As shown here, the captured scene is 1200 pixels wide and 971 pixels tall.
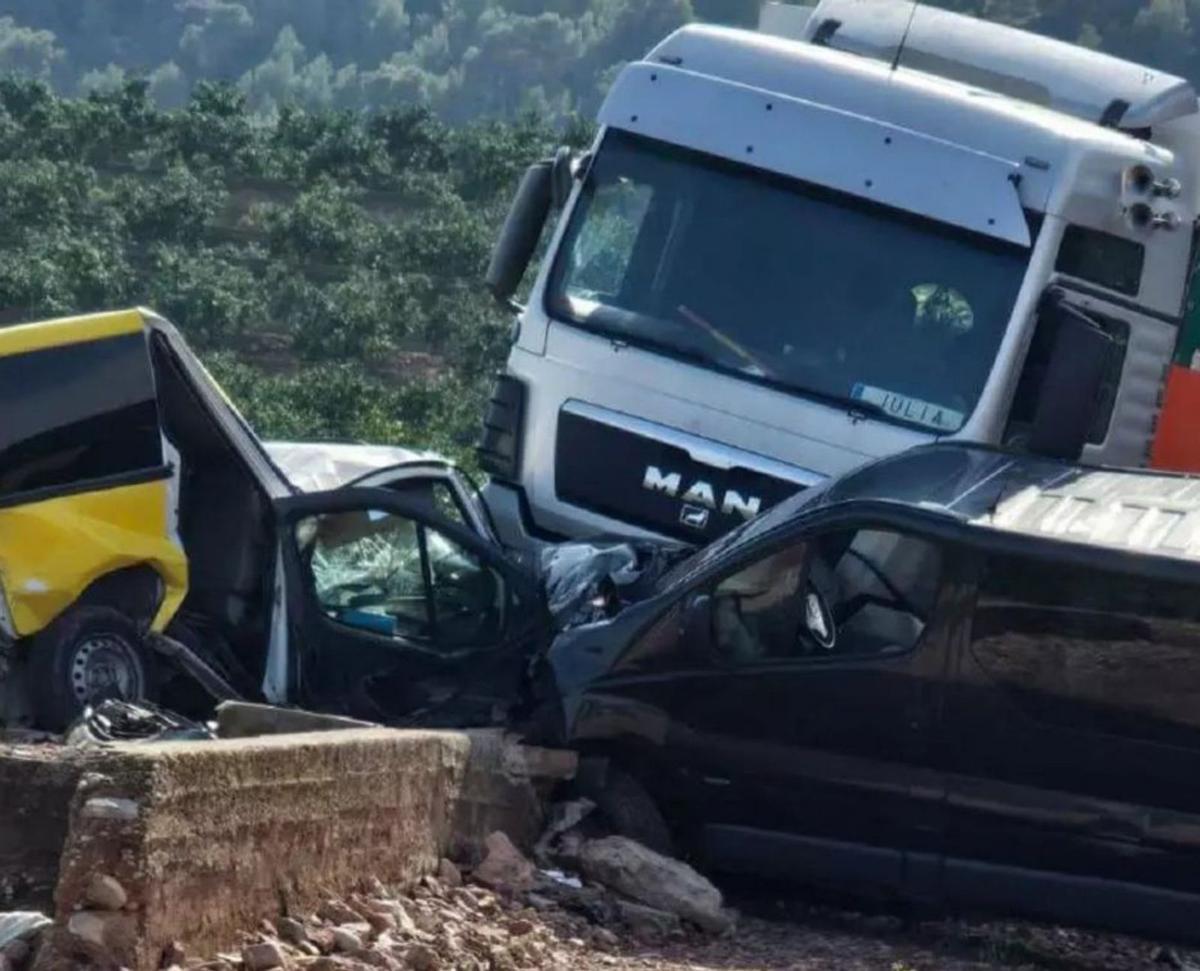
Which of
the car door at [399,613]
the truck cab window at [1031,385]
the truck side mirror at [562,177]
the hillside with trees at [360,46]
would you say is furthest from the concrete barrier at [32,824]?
the hillside with trees at [360,46]

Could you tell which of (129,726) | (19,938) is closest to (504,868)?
(129,726)

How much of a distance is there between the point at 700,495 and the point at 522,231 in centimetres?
173

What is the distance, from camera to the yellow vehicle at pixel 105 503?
32.6 feet

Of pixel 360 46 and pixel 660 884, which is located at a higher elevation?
pixel 660 884

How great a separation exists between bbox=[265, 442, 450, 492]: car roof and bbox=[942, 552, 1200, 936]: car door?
Result: 3198 mm

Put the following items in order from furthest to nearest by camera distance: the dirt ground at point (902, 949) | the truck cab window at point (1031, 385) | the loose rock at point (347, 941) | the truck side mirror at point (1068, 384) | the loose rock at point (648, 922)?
the truck cab window at point (1031, 385), the truck side mirror at point (1068, 384), the loose rock at point (648, 922), the dirt ground at point (902, 949), the loose rock at point (347, 941)

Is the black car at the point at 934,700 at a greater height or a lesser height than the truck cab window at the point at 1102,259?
lesser

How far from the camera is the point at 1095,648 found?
878 centimetres

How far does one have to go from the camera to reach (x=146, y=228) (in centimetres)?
3722

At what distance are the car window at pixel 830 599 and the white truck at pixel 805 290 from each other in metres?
2.10

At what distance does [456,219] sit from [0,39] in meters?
72.6

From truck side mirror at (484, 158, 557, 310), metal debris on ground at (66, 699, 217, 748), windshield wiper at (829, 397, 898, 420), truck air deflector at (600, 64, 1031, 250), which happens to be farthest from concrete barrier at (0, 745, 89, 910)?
truck side mirror at (484, 158, 557, 310)

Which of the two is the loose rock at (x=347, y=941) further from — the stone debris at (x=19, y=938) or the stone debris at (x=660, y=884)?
the stone debris at (x=660, y=884)

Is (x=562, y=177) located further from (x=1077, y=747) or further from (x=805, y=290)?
(x=1077, y=747)
